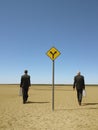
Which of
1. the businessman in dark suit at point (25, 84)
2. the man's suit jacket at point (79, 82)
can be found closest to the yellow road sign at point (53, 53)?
the man's suit jacket at point (79, 82)

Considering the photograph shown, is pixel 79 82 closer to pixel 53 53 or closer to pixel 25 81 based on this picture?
pixel 25 81

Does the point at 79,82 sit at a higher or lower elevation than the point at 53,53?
lower

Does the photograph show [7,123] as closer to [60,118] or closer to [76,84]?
[60,118]

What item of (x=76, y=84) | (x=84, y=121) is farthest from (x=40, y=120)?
(x=76, y=84)

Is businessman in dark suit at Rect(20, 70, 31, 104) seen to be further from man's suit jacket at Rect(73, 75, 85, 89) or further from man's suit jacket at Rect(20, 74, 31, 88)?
man's suit jacket at Rect(73, 75, 85, 89)

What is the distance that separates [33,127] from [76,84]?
24.2 ft

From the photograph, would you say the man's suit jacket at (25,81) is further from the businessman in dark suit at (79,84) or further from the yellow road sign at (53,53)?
the yellow road sign at (53,53)

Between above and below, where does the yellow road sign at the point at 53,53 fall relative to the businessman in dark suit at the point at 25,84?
above

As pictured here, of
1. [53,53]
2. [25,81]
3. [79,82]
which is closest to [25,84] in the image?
[25,81]

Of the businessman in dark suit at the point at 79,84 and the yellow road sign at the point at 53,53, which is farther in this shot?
the businessman in dark suit at the point at 79,84

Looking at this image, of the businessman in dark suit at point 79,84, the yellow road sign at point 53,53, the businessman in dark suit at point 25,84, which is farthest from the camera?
the businessman in dark suit at point 25,84

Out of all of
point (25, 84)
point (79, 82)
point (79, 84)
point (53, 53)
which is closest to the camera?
point (53, 53)

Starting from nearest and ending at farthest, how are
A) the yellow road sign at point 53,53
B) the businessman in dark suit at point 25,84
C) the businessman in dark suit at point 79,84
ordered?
1. the yellow road sign at point 53,53
2. the businessman in dark suit at point 79,84
3. the businessman in dark suit at point 25,84

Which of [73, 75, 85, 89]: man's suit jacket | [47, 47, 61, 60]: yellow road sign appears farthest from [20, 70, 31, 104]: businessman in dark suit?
[47, 47, 61, 60]: yellow road sign
